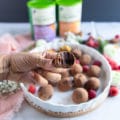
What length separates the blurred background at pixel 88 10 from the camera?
31.9 inches

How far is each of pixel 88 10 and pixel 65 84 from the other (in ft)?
1.07

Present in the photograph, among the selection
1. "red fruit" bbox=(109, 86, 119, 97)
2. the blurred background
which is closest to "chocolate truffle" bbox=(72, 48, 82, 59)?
"red fruit" bbox=(109, 86, 119, 97)

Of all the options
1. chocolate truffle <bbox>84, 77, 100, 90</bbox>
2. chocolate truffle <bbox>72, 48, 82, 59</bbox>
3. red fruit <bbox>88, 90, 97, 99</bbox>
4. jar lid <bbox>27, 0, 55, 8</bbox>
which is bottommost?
red fruit <bbox>88, 90, 97, 99</bbox>

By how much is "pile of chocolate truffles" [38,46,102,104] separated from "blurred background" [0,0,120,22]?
0.71ft

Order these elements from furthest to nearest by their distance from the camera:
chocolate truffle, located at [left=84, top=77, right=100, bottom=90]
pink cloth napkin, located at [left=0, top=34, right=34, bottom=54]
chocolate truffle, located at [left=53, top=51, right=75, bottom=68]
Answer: pink cloth napkin, located at [left=0, top=34, right=34, bottom=54], chocolate truffle, located at [left=84, top=77, right=100, bottom=90], chocolate truffle, located at [left=53, top=51, right=75, bottom=68]

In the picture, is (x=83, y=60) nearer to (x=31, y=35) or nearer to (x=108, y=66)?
(x=108, y=66)

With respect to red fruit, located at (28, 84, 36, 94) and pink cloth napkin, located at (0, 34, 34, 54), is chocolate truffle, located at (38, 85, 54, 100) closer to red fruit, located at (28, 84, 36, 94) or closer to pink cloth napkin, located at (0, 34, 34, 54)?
red fruit, located at (28, 84, 36, 94)

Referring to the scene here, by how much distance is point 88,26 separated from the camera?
819mm

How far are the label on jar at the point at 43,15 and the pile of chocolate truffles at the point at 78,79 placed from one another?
102 millimetres

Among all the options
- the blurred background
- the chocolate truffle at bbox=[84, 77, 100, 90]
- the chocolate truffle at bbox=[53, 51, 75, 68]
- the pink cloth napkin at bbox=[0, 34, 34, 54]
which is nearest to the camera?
the chocolate truffle at bbox=[53, 51, 75, 68]

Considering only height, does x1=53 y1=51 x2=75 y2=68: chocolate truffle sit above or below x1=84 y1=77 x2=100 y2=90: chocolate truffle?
above

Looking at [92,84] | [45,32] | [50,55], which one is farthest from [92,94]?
[45,32]

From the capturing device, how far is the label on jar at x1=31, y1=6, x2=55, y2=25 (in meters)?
0.70

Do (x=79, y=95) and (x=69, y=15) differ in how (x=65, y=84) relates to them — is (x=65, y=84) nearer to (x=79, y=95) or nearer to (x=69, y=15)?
(x=79, y=95)
